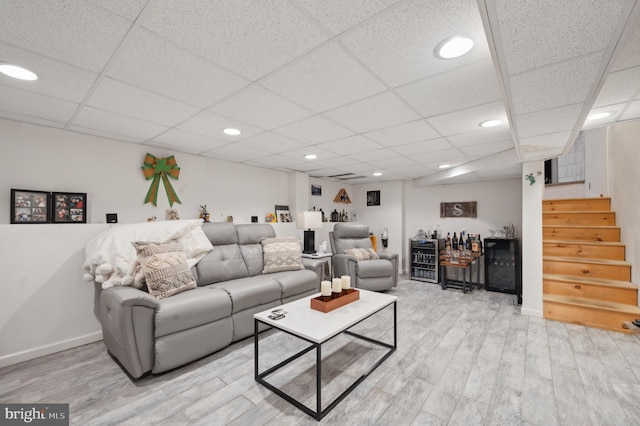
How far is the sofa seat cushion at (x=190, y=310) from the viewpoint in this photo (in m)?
2.14

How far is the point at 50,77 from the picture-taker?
175 centimetres

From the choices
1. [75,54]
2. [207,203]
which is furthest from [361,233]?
[75,54]

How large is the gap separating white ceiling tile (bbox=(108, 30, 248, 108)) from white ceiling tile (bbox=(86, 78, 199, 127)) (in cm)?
12

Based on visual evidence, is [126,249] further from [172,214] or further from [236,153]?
[236,153]

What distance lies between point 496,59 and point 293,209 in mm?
4160

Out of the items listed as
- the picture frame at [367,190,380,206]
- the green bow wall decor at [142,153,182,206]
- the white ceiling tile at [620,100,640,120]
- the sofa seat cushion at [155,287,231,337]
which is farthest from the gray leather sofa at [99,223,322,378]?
the picture frame at [367,190,380,206]

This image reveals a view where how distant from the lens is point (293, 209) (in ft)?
17.0

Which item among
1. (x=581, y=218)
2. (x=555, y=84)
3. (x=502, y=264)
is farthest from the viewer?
(x=502, y=264)

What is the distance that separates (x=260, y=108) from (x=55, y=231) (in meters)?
2.35

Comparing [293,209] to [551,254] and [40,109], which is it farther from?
[551,254]

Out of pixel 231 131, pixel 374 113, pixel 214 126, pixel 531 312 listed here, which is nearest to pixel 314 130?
pixel 374 113

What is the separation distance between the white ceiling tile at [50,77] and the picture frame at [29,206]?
A: 1.22 meters

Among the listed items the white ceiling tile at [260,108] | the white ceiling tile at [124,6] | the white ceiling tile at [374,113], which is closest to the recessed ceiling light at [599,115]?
the white ceiling tile at [374,113]

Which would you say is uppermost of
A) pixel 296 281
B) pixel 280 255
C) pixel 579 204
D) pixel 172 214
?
pixel 579 204
